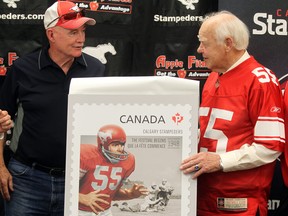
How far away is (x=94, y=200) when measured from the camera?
7.94 ft

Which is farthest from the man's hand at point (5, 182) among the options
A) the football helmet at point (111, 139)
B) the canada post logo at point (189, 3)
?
the canada post logo at point (189, 3)

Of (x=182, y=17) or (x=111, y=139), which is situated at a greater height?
(x=182, y=17)

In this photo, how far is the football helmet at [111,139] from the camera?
2.40 meters

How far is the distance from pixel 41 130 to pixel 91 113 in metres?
0.55

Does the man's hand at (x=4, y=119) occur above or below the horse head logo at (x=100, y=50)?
below

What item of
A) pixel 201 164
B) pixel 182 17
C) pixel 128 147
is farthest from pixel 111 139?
pixel 182 17

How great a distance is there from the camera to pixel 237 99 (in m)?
2.58

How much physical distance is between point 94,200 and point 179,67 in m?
1.45

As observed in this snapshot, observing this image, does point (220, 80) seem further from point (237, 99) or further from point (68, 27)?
point (68, 27)

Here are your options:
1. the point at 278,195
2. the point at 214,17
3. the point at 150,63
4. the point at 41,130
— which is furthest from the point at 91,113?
the point at 278,195

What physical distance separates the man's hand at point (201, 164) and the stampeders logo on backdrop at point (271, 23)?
1174mm

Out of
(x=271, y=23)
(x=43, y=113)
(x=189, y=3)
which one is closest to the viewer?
(x=43, y=113)

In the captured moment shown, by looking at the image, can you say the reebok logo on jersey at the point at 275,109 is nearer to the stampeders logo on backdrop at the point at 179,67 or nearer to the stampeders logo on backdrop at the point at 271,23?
the stampeders logo on backdrop at the point at 271,23

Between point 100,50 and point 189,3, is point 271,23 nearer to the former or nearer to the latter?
point 189,3
